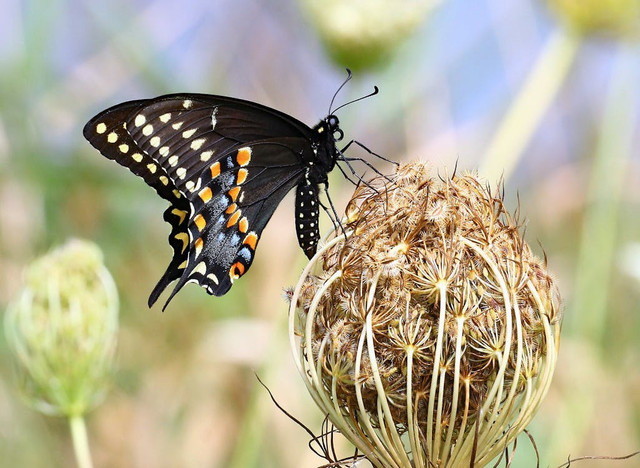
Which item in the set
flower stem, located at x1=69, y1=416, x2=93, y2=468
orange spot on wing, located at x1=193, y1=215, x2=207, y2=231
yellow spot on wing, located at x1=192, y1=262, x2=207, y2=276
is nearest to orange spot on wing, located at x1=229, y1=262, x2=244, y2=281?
yellow spot on wing, located at x1=192, y1=262, x2=207, y2=276

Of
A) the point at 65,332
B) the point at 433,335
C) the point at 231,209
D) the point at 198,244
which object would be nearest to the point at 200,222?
the point at 198,244

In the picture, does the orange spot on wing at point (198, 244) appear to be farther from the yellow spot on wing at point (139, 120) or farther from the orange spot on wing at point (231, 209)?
the yellow spot on wing at point (139, 120)

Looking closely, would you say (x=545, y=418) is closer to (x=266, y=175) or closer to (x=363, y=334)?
(x=266, y=175)

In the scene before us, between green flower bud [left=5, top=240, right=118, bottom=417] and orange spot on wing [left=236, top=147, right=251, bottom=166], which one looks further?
orange spot on wing [left=236, top=147, right=251, bottom=166]

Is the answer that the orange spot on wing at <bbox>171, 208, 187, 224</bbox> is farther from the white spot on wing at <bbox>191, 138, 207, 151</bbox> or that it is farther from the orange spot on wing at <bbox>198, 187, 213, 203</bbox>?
the white spot on wing at <bbox>191, 138, 207, 151</bbox>

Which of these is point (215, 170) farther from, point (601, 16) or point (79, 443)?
point (601, 16)
